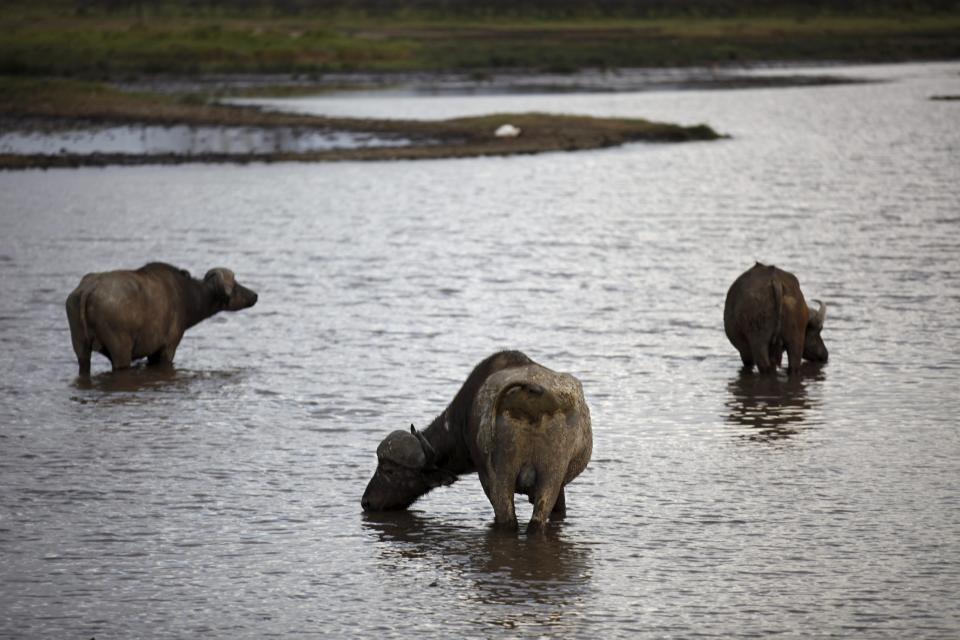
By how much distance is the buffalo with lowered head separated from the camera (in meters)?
10.1

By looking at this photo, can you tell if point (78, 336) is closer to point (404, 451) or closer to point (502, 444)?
point (404, 451)

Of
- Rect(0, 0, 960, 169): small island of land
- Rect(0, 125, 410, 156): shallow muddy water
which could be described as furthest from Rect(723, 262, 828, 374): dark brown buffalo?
Rect(0, 125, 410, 156): shallow muddy water

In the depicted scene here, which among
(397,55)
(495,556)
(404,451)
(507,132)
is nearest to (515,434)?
(495,556)

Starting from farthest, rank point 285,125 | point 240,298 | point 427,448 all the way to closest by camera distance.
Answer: point 285,125 < point 240,298 < point 427,448

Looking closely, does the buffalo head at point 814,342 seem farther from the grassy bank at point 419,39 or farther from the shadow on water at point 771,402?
the grassy bank at point 419,39

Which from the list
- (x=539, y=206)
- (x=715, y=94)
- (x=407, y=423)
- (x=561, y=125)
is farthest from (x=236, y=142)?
(x=407, y=423)

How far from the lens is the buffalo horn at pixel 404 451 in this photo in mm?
→ 11016

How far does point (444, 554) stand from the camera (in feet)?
34.8

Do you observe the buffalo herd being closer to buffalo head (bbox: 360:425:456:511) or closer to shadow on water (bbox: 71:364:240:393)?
buffalo head (bbox: 360:425:456:511)

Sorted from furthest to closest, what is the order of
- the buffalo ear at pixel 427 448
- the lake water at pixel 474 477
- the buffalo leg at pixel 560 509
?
the buffalo leg at pixel 560 509
the buffalo ear at pixel 427 448
the lake water at pixel 474 477

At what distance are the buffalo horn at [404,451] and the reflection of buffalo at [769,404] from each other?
3871 millimetres

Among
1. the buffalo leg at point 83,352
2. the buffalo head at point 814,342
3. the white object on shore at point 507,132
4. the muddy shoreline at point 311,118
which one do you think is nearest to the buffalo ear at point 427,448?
the buffalo leg at point 83,352

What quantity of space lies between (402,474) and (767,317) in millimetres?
Result: 5651

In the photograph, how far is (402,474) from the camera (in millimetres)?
11227
